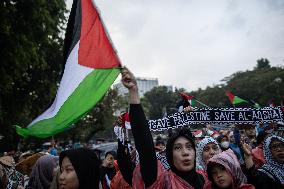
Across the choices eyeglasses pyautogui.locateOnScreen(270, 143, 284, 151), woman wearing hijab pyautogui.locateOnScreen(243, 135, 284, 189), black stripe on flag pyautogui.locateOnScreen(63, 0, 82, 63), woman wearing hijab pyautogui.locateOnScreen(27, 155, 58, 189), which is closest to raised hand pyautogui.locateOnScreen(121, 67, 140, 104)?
Answer: black stripe on flag pyautogui.locateOnScreen(63, 0, 82, 63)

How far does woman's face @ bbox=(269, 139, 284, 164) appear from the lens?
351cm

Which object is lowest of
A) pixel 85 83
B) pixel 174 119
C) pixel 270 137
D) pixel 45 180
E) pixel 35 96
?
pixel 45 180

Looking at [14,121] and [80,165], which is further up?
[14,121]

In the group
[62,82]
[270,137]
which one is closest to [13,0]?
[62,82]

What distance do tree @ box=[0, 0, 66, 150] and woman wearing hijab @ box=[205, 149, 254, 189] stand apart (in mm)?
7027

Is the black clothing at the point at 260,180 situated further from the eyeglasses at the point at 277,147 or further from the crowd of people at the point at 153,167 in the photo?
the eyeglasses at the point at 277,147

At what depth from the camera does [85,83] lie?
337 cm

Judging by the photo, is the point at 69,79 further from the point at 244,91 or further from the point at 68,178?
the point at 244,91

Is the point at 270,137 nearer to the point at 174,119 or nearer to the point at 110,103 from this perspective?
the point at 174,119

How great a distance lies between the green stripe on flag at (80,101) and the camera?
321cm

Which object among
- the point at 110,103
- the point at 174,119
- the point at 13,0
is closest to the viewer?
the point at 174,119

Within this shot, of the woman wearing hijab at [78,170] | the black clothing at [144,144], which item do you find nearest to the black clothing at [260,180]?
the black clothing at [144,144]

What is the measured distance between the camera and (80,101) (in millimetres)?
3283

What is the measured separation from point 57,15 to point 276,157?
1343cm
